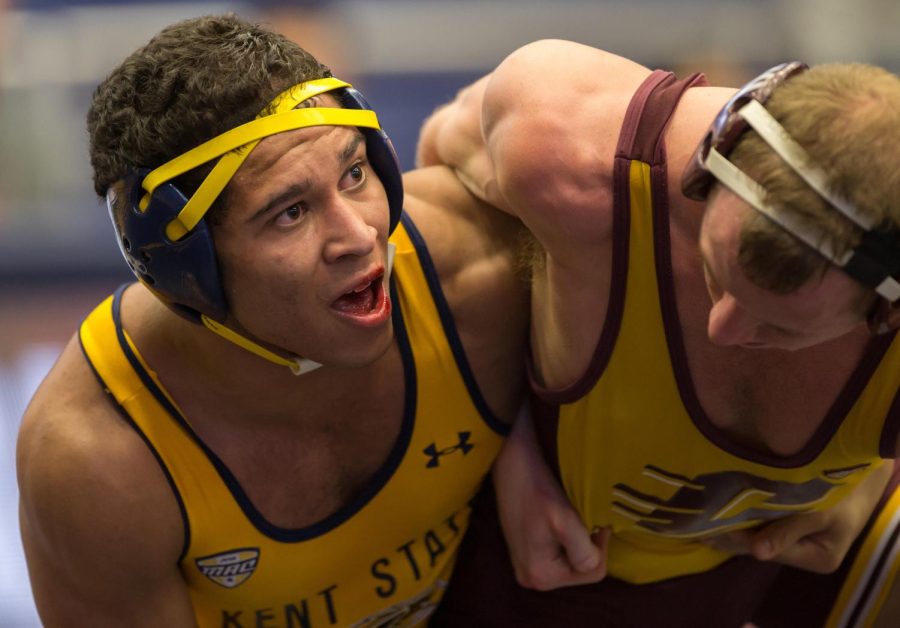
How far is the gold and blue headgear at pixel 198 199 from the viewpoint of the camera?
2.23m

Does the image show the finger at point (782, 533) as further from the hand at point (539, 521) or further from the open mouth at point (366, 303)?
the open mouth at point (366, 303)

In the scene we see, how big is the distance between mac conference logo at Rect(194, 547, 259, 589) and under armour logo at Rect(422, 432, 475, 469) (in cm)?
44

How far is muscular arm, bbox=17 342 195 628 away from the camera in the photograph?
250cm

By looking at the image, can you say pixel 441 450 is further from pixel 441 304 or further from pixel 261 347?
pixel 261 347

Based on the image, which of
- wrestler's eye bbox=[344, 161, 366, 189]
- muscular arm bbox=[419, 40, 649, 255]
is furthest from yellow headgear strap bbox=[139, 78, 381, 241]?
muscular arm bbox=[419, 40, 649, 255]

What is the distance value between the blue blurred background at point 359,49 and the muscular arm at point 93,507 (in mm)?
3774

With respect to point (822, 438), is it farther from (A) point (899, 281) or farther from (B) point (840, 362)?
(A) point (899, 281)

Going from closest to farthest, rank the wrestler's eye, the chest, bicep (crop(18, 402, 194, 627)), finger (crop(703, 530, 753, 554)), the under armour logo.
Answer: the wrestler's eye, bicep (crop(18, 402, 194, 627)), the chest, the under armour logo, finger (crop(703, 530, 753, 554))

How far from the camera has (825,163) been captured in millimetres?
1882

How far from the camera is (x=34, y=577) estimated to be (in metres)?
2.72

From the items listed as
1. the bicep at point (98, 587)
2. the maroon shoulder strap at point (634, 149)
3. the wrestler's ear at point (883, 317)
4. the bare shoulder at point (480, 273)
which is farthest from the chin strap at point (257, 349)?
the wrestler's ear at point (883, 317)

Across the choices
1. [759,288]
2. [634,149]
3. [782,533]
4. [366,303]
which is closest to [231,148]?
[366,303]

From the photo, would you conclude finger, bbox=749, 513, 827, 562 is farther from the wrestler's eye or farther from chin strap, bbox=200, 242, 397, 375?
the wrestler's eye

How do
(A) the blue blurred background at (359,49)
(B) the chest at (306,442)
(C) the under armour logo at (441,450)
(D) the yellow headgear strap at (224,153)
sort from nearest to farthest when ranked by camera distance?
(D) the yellow headgear strap at (224,153), (B) the chest at (306,442), (C) the under armour logo at (441,450), (A) the blue blurred background at (359,49)
